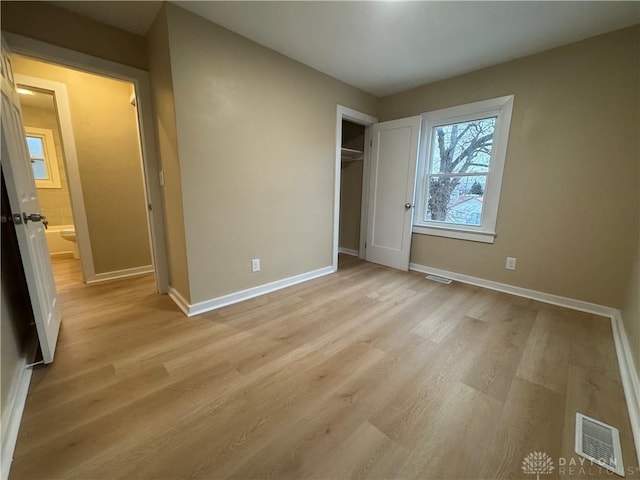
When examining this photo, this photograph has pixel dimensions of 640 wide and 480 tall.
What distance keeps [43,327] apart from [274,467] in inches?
62.4

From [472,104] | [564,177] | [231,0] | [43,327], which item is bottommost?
[43,327]

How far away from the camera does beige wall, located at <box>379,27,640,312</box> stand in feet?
6.87

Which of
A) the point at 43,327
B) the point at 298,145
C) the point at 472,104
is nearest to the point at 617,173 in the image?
the point at 472,104

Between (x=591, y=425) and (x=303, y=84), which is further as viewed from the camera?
(x=303, y=84)

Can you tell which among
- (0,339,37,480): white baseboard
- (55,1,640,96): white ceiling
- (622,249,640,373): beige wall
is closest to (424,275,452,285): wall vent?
(622,249,640,373): beige wall

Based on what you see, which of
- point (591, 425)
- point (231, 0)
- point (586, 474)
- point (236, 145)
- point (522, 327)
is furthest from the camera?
point (236, 145)

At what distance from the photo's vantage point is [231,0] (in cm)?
175

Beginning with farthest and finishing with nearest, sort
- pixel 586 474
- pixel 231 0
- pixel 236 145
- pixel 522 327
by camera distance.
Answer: pixel 236 145, pixel 522 327, pixel 231 0, pixel 586 474

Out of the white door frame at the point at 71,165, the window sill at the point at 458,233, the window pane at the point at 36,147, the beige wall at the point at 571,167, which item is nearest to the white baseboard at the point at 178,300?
the white door frame at the point at 71,165

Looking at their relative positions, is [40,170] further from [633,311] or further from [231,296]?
[633,311]

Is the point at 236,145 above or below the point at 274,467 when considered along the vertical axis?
above

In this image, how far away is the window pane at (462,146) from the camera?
2.84 meters

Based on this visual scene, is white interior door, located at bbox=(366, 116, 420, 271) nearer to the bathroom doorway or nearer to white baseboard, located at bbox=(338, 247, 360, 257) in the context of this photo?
white baseboard, located at bbox=(338, 247, 360, 257)

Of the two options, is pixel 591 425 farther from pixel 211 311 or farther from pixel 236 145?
pixel 236 145
